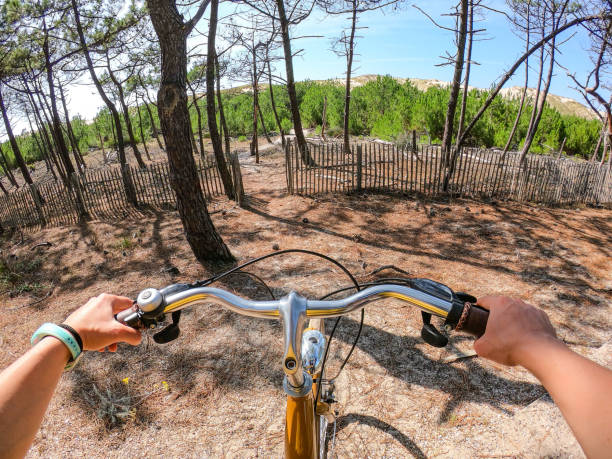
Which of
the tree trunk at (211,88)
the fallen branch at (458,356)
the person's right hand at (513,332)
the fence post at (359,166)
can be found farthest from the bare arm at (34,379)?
the fence post at (359,166)

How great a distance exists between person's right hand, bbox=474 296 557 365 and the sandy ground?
1984mm

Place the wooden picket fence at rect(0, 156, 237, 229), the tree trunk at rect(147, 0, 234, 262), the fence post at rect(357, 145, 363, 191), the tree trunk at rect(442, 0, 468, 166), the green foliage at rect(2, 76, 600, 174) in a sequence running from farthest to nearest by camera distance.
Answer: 1. the green foliage at rect(2, 76, 600, 174)
2. the wooden picket fence at rect(0, 156, 237, 229)
3. the fence post at rect(357, 145, 363, 191)
4. the tree trunk at rect(442, 0, 468, 166)
5. the tree trunk at rect(147, 0, 234, 262)

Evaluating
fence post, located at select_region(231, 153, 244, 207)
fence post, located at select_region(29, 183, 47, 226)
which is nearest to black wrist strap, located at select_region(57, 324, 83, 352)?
fence post, located at select_region(231, 153, 244, 207)

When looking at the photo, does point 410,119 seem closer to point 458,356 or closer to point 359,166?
point 359,166

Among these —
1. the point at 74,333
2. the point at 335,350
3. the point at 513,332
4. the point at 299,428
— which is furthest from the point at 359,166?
the point at 74,333

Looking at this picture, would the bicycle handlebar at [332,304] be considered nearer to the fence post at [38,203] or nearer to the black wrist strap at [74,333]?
the black wrist strap at [74,333]

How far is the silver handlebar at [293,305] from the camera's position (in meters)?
1.06

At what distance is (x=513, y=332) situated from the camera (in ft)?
2.75

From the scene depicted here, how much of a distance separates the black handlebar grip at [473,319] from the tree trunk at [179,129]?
512 centimetres

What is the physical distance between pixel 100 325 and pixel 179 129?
4.85m

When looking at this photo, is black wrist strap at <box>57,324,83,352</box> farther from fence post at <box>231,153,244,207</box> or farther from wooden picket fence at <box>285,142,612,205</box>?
wooden picket fence at <box>285,142,612,205</box>

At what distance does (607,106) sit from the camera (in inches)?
461

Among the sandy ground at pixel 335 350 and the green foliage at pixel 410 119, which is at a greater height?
the green foliage at pixel 410 119

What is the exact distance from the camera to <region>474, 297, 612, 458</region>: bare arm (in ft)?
2.02
